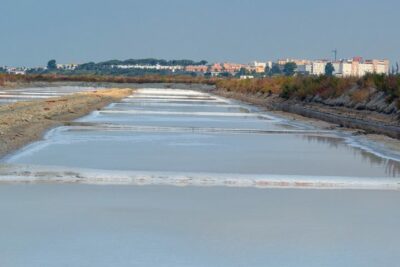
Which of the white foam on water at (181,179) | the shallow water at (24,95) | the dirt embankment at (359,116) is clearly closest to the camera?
the white foam on water at (181,179)

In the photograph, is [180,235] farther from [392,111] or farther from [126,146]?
[392,111]

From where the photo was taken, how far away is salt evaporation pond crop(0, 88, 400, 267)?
7109 mm

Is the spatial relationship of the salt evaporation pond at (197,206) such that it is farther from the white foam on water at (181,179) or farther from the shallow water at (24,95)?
the shallow water at (24,95)

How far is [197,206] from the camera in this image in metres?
9.70

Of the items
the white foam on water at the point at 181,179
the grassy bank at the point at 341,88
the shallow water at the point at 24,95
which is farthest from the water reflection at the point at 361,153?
the shallow water at the point at 24,95

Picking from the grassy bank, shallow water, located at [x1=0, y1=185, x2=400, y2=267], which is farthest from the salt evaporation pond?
the grassy bank

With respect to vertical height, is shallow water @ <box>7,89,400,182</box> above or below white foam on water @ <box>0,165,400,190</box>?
below

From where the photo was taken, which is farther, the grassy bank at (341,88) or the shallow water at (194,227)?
the grassy bank at (341,88)

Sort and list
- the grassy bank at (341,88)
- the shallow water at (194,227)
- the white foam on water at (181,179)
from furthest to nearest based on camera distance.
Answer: the grassy bank at (341,88)
the white foam on water at (181,179)
the shallow water at (194,227)

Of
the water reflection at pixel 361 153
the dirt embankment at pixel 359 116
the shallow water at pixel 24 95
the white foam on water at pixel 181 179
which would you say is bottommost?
the shallow water at pixel 24 95

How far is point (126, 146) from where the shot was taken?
17797 millimetres

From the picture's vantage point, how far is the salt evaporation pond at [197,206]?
280 inches

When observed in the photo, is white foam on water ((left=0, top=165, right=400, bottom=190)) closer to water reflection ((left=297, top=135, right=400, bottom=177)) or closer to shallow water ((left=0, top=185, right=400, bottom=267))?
shallow water ((left=0, top=185, right=400, bottom=267))

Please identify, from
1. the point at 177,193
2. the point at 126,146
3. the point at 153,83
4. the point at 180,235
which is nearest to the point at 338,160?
the point at 126,146
